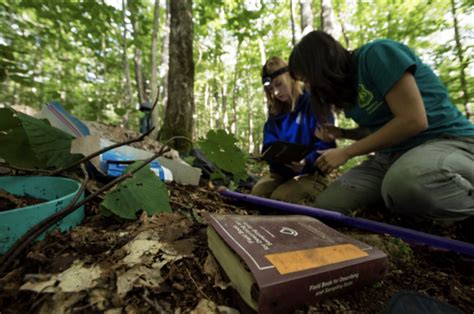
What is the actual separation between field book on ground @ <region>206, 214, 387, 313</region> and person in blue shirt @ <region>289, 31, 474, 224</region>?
0.88 metres

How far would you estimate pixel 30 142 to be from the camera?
0.99 metres

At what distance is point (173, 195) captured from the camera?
158cm

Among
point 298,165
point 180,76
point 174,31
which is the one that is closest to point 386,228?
point 298,165

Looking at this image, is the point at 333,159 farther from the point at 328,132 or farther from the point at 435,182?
the point at 435,182

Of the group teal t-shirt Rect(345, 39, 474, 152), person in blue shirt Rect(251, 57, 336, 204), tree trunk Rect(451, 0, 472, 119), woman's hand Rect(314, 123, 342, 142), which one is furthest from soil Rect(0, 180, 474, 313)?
tree trunk Rect(451, 0, 472, 119)

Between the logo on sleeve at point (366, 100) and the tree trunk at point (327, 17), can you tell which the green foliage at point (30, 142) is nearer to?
the logo on sleeve at point (366, 100)

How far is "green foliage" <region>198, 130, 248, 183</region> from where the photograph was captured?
1.21 meters

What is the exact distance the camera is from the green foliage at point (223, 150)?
121cm

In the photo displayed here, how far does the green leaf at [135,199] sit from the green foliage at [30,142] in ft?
1.06

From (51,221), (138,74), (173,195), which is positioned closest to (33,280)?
(51,221)

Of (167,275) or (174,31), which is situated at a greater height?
(174,31)

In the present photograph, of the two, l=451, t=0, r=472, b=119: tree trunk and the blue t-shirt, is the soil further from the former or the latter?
l=451, t=0, r=472, b=119: tree trunk

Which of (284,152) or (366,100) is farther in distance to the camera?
(284,152)

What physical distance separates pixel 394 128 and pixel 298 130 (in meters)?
1.16
